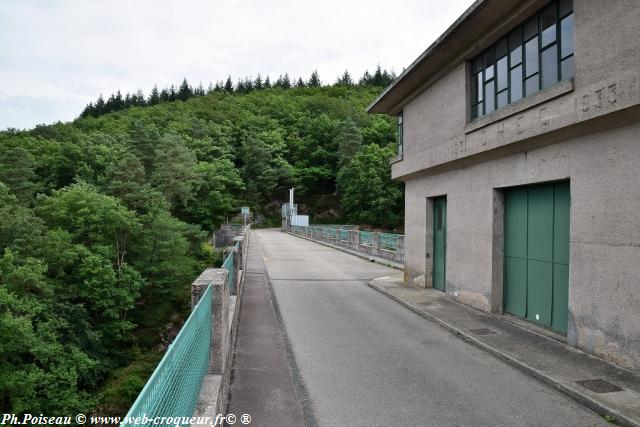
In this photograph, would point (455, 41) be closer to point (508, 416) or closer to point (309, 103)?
point (508, 416)

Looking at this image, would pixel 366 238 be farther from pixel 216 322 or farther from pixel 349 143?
pixel 349 143

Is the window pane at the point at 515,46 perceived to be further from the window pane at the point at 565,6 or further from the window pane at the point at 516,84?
the window pane at the point at 565,6

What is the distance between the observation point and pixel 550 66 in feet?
28.5

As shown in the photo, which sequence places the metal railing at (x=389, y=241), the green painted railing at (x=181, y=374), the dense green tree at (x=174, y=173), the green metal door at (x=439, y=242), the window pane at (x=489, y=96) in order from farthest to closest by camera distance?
the dense green tree at (x=174, y=173) < the metal railing at (x=389, y=241) < the green metal door at (x=439, y=242) < the window pane at (x=489, y=96) < the green painted railing at (x=181, y=374)

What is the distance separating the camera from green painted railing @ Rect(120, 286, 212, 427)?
255cm

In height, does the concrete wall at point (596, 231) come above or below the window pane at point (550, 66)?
below

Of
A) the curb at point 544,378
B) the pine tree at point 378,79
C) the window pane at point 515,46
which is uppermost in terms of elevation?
the pine tree at point 378,79

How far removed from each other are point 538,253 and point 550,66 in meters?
3.71

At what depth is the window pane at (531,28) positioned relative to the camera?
917 centimetres

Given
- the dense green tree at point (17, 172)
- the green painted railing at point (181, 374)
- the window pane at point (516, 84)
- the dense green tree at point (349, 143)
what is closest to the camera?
→ the green painted railing at point (181, 374)

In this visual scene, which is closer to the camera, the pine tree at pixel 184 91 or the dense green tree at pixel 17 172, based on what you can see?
the dense green tree at pixel 17 172

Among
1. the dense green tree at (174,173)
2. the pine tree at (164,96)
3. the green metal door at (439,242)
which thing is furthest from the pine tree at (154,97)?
the green metal door at (439,242)

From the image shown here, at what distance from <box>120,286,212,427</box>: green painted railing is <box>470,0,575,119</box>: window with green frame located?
293 inches

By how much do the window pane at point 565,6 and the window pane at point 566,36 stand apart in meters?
0.12
